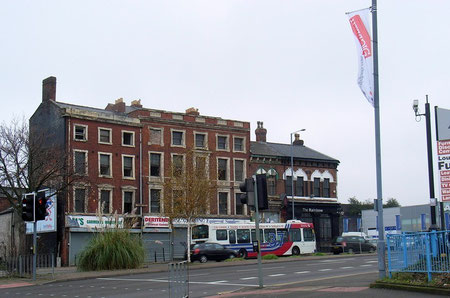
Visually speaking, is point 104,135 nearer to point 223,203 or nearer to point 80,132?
point 80,132

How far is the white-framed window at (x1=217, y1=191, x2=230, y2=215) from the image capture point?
55.2 meters

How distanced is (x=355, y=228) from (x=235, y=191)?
89.3ft

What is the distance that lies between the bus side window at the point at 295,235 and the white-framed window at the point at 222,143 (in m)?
12.5

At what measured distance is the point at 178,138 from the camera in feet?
176

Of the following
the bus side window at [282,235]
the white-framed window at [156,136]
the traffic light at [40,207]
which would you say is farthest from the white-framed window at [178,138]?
the traffic light at [40,207]

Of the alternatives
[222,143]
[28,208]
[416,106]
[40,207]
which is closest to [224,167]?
[222,143]

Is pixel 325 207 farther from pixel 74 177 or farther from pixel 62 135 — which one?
pixel 74 177

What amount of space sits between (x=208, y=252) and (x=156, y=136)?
17.0 meters

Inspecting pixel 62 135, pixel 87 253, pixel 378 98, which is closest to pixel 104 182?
pixel 62 135

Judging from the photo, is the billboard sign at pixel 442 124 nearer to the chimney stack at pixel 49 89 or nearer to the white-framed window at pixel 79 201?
the white-framed window at pixel 79 201

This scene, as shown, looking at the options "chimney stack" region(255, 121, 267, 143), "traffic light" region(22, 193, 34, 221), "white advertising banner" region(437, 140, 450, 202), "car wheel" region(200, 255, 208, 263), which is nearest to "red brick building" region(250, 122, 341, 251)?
"chimney stack" region(255, 121, 267, 143)

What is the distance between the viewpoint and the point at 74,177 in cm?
3700

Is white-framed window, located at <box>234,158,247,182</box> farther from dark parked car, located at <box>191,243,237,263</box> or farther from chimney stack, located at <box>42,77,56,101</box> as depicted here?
dark parked car, located at <box>191,243,237,263</box>

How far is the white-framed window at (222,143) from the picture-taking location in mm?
55756
